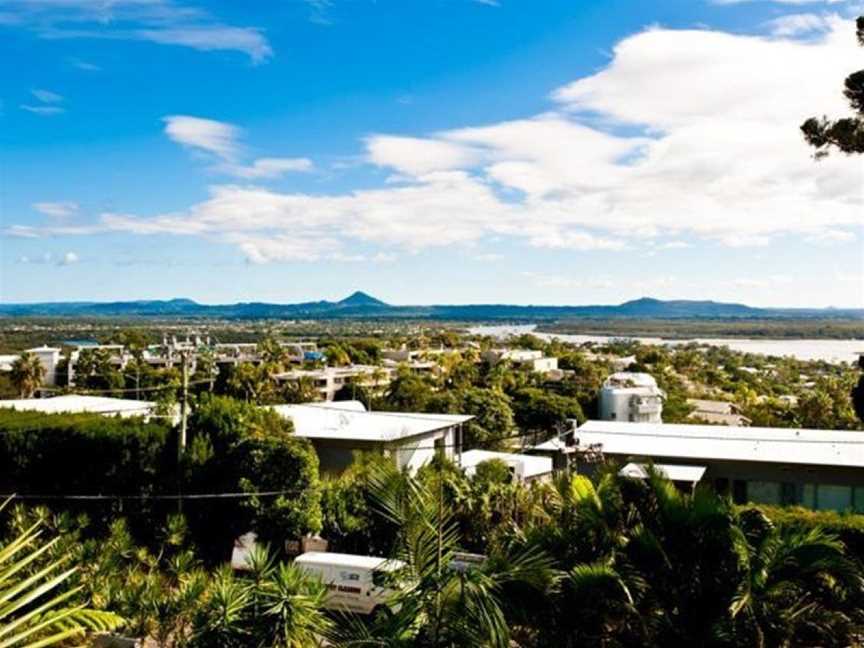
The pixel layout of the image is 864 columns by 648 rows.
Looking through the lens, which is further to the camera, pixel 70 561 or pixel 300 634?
pixel 70 561

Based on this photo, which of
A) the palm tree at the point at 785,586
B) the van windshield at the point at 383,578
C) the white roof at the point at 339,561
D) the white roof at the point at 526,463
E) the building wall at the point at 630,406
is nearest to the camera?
the van windshield at the point at 383,578

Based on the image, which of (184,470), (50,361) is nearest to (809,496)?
(184,470)

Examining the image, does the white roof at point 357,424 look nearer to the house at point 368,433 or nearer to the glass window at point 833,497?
the house at point 368,433

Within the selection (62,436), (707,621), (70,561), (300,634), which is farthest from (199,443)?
(707,621)

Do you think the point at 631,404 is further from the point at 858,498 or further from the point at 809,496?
the point at 858,498

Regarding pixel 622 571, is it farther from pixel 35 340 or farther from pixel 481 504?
pixel 35 340

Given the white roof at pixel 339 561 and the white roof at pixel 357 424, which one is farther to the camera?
the white roof at pixel 357 424

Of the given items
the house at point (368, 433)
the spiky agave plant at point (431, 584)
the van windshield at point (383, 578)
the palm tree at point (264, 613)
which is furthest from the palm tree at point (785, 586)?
the house at point (368, 433)

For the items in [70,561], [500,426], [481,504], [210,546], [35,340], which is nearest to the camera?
[70,561]
